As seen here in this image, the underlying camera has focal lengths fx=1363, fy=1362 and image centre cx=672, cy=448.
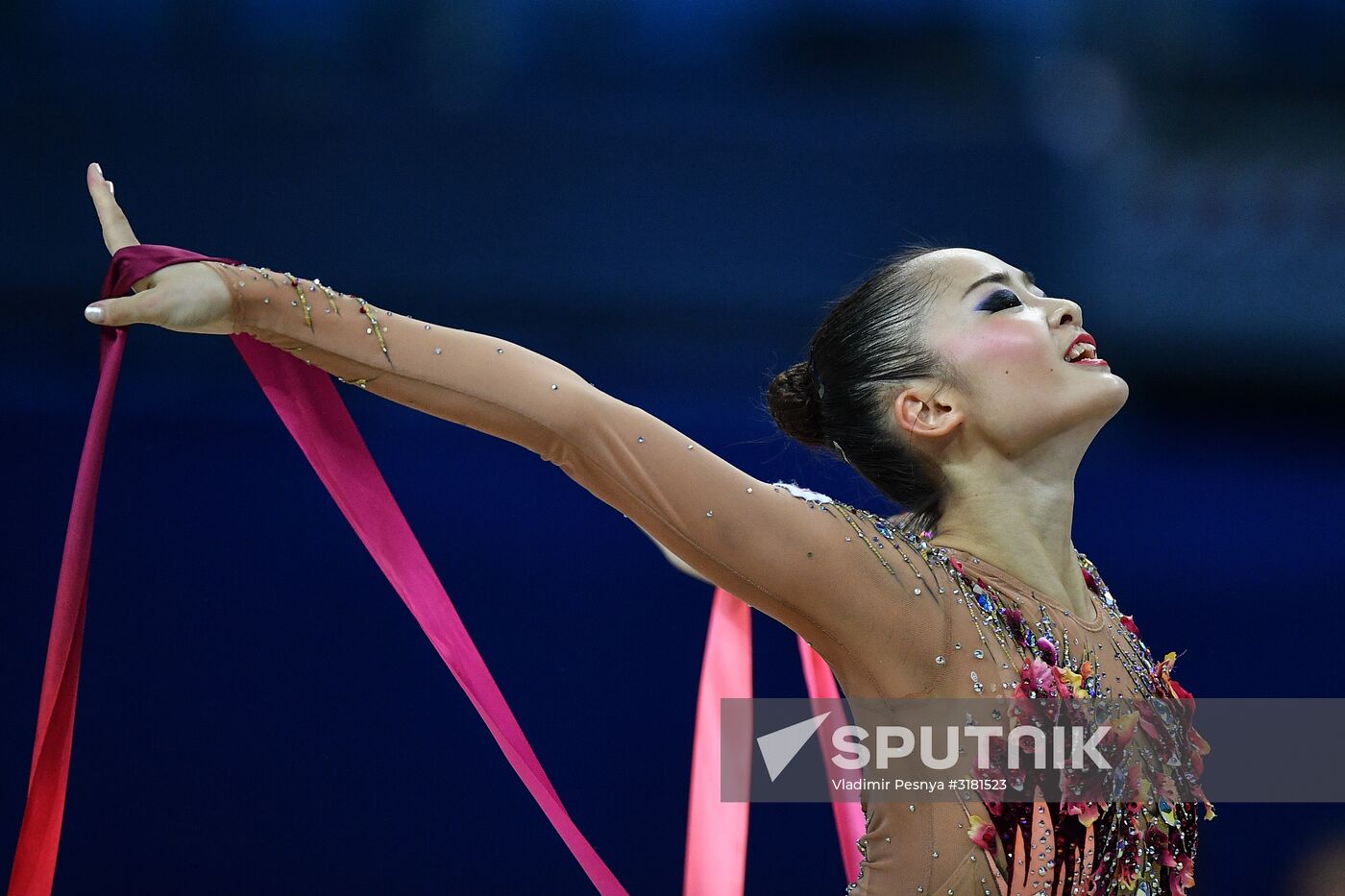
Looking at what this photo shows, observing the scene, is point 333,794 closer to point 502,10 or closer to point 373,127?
point 373,127

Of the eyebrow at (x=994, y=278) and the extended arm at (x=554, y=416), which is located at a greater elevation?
the eyebrow at (x=994, y=278)

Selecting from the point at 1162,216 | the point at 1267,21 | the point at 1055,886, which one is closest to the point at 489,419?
the point at 1055,886

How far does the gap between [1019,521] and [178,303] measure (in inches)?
32.4

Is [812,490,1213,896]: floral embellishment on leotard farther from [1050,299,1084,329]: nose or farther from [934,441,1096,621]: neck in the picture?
[1050,299,1084,329]: nose

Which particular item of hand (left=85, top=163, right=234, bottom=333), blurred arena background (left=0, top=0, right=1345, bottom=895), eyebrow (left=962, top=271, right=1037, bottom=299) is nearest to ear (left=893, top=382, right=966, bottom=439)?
eyebrow (left=962, top=271, right=1037, bottom=299)

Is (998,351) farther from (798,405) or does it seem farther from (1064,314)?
(798,405)

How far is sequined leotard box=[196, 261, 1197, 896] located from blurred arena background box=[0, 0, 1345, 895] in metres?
1.06

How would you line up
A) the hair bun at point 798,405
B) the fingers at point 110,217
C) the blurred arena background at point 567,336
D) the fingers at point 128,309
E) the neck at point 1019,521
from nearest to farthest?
the fingers at point 128,309
the fingers at point 110,217
the neck at point 1019,521
the hair bun at point 798,405
the blurred arena background at point 567,336

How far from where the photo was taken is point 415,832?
2164mm

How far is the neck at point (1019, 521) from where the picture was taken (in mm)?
1363

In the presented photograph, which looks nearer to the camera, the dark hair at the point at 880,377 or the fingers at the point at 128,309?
the fingers at the point at 128,309

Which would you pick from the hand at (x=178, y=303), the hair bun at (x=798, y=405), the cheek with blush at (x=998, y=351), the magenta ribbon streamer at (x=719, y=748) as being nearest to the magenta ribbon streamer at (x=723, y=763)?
the magenta ribbon streamer at (x=719, y=748)

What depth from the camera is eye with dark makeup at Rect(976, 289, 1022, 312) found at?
1.42m
